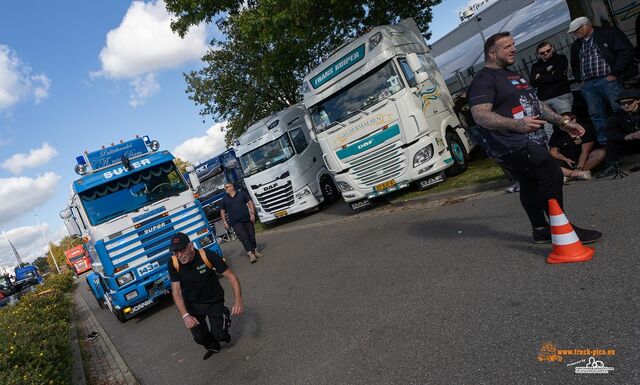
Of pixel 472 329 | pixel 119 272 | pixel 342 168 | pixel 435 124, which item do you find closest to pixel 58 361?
pixel 119 272

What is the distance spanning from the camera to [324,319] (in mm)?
4977

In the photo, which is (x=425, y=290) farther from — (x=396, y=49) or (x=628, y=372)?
(x=396, y=49)

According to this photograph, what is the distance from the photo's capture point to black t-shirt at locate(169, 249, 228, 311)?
16.0 feet

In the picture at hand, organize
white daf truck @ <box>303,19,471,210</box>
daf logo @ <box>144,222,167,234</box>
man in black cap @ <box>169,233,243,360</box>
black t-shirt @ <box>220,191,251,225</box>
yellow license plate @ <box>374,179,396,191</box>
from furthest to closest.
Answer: black t-shirt @ <box>220,191,251,225</box> → yellow license plate @ <box>374,179,396,191</box> → white daf truck @ <box>303,19,471,210</box> → daf logo @ <box>144,222,167,234</box> → man in black cap @ <box>169,233,243,360</box>

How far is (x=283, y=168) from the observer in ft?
42.8

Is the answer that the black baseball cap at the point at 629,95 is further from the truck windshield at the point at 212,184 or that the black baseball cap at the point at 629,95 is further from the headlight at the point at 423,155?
the truck windshield at the point at 212,184

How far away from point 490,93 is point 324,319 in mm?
3036

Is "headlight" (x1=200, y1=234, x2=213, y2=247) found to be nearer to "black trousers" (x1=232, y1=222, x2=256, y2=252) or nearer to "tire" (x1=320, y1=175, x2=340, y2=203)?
"black trousers" (x1=232, y1=222, x2=256, y2=252)

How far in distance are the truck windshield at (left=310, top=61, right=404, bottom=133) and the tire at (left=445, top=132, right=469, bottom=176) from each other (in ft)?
5.59

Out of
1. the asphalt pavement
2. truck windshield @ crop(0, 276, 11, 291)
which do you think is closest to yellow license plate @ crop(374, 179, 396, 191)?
the asphalt pavement

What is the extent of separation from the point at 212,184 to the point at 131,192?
1256cm

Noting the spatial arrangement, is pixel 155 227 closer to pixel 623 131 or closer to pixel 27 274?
pixel 623 131

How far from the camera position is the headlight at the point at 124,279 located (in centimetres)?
814

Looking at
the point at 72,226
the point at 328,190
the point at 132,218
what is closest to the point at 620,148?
the point at 132,218
